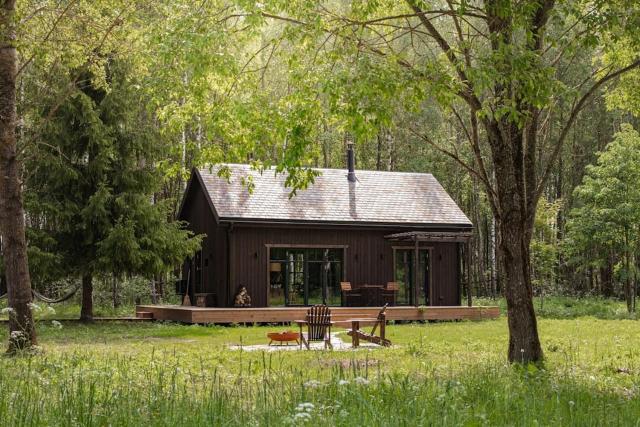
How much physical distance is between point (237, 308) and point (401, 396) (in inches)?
723

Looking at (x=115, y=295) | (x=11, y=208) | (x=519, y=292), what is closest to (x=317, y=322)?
(x=519, y=292)

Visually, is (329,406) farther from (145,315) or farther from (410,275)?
(410,275)

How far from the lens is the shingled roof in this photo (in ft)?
85.3

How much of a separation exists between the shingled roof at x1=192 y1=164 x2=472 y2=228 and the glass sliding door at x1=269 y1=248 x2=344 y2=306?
1.27 metres

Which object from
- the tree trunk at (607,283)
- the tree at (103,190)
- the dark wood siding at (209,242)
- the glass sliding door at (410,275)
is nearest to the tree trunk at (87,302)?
the tree at (103,190)

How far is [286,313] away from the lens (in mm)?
24234

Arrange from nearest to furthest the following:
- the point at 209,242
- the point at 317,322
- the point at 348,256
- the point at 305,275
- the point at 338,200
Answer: the point at 317,322 < the point at 305,275 < the point at 348,256 < the point at 209,242 < the point at 338,200

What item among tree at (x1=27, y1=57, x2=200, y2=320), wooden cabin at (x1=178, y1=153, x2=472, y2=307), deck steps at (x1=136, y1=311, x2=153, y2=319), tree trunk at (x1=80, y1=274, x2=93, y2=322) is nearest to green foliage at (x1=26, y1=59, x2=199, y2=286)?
tree at (x1=27, y1=57, x2=200, y2=320)

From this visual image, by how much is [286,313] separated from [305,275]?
2.73m

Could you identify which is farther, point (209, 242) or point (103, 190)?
point (209, 242)

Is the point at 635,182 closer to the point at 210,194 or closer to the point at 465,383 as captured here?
the point at 210,194

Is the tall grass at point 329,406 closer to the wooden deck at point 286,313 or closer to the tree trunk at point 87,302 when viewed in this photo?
the wooden deck at point 286,313

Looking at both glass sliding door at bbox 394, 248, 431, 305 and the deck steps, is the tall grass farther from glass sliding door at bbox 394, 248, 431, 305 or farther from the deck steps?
glass sliding door at bbox 394, 248, 431, 305

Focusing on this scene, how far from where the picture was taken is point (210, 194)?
2614 cm
